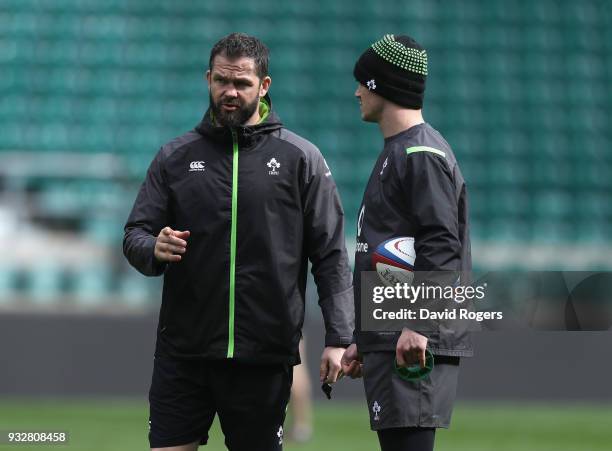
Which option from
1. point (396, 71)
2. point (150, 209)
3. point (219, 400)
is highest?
point (396, 71)

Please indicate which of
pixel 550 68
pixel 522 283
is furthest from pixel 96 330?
pixel 550 68

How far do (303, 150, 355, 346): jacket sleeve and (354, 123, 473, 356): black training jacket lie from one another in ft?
0.36

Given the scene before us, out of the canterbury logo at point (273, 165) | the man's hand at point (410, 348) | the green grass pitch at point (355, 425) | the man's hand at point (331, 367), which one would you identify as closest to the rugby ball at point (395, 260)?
the man's hand at point (410, 348)

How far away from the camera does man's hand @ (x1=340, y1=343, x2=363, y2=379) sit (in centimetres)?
396

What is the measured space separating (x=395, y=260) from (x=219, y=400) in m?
0.75

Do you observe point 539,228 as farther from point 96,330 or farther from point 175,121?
point 96,330

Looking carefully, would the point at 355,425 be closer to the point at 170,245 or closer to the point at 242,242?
the point at 242,242

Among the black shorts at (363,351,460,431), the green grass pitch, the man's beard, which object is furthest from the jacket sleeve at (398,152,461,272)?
the green grass pitch

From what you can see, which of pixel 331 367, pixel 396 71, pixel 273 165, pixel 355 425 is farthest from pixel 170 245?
pixel 355 425

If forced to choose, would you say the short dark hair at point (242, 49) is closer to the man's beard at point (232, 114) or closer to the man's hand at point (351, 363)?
the man's beard at point (232, 114)

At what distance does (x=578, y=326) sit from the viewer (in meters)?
12.0

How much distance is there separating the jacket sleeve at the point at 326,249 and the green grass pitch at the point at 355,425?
401cm

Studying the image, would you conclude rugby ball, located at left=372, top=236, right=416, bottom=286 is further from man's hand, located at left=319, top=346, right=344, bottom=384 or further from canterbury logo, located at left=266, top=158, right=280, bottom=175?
canterbury logo, located at left=266, top=158, right=280, bottom=175

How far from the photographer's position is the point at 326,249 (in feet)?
13.4
